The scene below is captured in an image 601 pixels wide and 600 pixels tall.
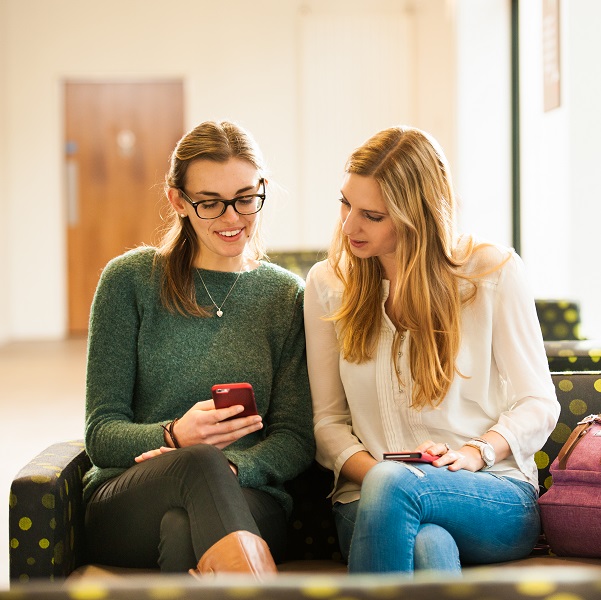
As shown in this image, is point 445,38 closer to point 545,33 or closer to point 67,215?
point 545,33

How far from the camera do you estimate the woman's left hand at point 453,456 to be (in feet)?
6.11

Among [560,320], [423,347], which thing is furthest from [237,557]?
[560,320]

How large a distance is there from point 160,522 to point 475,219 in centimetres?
544

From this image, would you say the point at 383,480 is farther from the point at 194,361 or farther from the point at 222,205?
the point at 222,205

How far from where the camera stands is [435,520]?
1.77 metres

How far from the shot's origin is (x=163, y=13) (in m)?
8.77

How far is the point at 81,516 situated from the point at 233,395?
16.8 inches

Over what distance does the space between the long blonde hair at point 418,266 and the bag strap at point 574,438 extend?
0.27 metres

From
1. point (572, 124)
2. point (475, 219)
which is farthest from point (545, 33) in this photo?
point (475, 219)

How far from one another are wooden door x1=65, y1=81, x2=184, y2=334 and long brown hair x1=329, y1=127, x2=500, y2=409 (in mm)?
7135

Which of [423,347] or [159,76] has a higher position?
[159,76]

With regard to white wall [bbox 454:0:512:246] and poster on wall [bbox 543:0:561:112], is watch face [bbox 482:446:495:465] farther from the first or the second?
white wall [bbox 454:0:512:246]

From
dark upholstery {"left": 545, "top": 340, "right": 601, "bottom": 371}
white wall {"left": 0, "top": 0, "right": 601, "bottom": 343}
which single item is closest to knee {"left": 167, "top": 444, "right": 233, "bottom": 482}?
dark upholstery {"left": 545, "top": 340, "right": 601, "bottom": 371}

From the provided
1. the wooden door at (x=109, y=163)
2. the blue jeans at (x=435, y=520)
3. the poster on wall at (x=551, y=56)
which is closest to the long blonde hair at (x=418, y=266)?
the blue jeans at (x=435, y=520)
